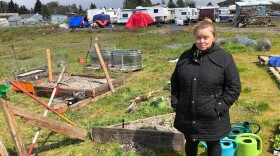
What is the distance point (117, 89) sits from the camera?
9.07 meters

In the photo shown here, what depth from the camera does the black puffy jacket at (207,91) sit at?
10.2ft

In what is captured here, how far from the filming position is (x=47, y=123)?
456cm

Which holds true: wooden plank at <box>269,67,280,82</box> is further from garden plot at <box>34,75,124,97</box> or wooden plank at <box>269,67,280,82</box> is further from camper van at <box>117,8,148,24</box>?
camper van at <box>117,8,148,24</box>

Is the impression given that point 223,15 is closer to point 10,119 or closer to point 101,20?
point 101,20

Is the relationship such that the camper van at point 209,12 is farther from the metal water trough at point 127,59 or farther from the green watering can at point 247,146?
the green watering can at point 247,146

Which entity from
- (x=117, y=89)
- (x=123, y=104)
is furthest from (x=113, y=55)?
(x=123, y=104)

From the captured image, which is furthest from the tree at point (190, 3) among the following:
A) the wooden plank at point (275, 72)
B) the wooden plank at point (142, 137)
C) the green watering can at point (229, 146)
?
the green watering can at point (229, 146)

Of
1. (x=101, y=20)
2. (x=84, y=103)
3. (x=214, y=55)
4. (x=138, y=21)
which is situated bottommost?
(x=84, y=103)

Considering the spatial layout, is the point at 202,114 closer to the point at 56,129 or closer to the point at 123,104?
the point at 56,129

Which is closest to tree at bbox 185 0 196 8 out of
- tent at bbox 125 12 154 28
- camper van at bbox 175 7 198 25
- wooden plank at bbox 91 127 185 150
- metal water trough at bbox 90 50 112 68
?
camper van at bbox 175 7 198 25

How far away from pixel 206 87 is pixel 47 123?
2.67 m

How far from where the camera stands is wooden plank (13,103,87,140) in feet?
13.8

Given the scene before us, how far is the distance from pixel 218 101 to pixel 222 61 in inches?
17.5

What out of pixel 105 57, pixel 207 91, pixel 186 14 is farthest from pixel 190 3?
pixel 207 91
